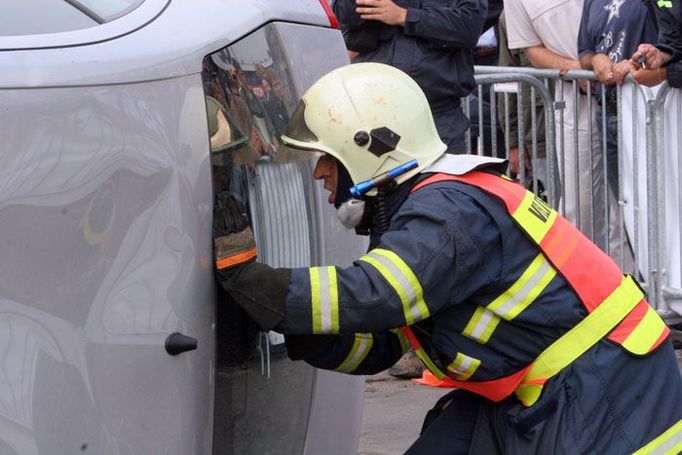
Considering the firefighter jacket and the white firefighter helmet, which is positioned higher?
the white firefighter helmet

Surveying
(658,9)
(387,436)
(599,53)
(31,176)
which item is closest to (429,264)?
(31,176)

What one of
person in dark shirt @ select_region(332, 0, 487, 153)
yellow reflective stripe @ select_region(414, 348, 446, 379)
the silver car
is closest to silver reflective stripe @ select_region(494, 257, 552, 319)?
yellow reflective stripe @ select_region(414, 348, 446, 379)

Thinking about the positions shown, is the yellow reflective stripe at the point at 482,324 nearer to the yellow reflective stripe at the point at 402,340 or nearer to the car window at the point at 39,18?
the yellow reflective stripe at the point at 402,340

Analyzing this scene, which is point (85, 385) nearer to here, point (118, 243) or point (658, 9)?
point (118, 243)

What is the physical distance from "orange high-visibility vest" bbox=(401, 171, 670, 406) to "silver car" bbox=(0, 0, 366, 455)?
414mm

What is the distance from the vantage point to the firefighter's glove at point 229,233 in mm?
2627

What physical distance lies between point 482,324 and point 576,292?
0.23 metres

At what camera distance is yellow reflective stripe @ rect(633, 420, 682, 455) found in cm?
304

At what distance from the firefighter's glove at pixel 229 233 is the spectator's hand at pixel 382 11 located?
3.15 metres

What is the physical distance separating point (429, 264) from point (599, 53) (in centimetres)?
421

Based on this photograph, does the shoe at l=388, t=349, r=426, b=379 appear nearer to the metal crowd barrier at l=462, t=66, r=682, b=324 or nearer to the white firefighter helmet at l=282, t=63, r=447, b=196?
the metal crowd barrier at l=462, t=66, r=682, b=324

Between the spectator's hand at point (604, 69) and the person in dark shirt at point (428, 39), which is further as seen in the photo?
the spectator's hand at point (604, 69)

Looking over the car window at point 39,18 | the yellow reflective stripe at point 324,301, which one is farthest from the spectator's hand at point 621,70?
the car window at point 39,18

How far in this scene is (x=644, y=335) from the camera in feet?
10.3
